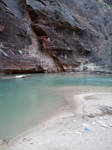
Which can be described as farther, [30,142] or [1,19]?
[1,19]

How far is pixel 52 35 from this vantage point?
678 inches

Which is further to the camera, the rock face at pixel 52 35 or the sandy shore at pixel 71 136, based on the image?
the rock face at pixel 52 35

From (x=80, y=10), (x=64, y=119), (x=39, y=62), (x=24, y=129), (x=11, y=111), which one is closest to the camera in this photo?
(x=24, y=129)

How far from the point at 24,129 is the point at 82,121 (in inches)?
46.1

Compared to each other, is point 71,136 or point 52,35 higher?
point 52,35

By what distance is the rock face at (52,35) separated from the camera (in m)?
13.0

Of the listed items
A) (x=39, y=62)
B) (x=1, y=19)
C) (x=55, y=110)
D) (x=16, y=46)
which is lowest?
(x=55, y=110)

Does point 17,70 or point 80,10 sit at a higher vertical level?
point 80,10

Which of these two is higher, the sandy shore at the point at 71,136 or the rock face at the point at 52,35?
the rock face at the point at 52,35

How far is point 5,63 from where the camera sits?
1224cm

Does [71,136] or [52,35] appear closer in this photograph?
[71,136]

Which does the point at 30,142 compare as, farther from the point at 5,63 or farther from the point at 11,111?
the point at 5,63

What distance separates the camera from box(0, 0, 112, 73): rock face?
42.8ft

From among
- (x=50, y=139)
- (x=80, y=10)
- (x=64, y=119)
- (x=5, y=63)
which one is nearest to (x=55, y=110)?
(x=64, y=119)
